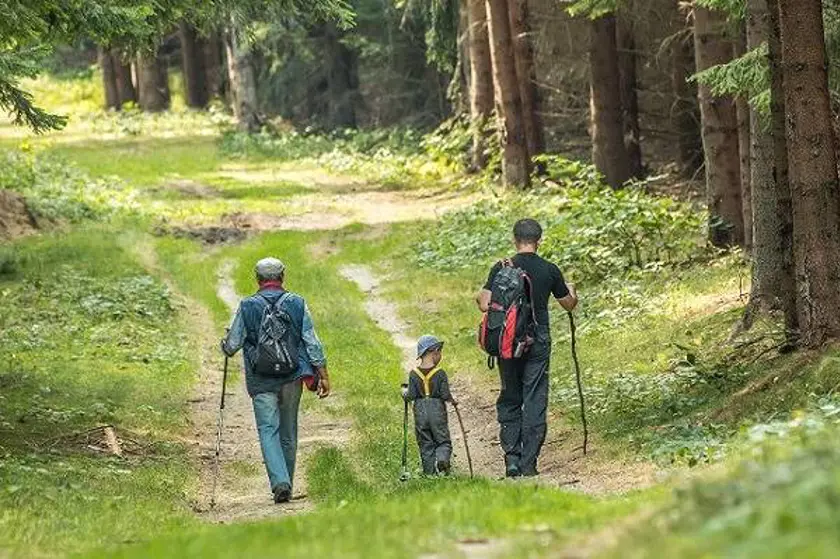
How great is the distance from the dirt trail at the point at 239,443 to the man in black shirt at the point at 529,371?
173 centimetres

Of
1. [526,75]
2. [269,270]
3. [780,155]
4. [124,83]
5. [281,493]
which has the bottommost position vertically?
[281,493]

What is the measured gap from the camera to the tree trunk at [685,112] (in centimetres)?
3156

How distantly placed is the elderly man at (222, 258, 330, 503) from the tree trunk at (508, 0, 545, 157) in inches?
823

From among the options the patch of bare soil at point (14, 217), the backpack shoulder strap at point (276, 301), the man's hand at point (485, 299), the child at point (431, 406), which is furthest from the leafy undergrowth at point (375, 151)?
the man's hand at point (485, 299)

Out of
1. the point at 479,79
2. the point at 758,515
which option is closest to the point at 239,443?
the point at 758,515

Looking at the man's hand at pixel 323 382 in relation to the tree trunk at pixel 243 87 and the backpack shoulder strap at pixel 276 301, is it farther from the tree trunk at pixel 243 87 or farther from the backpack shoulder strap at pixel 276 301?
the tree trunk at pixel 243 87

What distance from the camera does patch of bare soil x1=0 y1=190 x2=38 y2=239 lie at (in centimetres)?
3166

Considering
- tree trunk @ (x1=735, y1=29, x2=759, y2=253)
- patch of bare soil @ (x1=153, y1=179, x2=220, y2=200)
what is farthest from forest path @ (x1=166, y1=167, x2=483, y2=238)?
tree trunk @ (x1=735, y1=29, x2=759, y2=253)

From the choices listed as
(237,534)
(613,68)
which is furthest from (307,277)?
(237,534)

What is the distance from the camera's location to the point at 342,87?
5403 centimetres

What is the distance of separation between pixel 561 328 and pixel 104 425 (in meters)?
7.02

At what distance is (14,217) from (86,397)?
594 inches

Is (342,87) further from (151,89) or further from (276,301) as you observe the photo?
(276,301)

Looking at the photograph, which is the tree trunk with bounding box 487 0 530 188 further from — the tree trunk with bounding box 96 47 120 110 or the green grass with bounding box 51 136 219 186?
the tree trunk with bounding box 96 47 120 110
